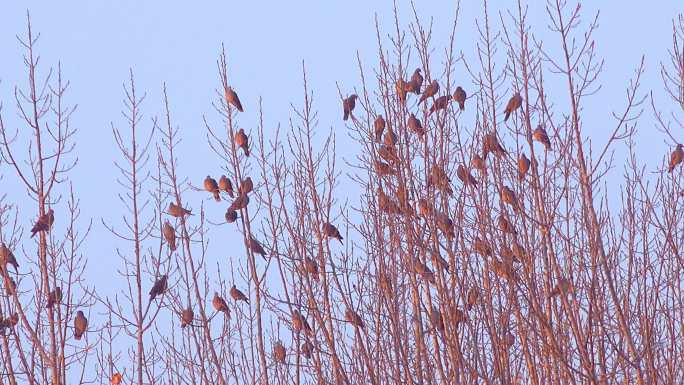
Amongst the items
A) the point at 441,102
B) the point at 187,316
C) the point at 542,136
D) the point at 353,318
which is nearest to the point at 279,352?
the point at 187,316

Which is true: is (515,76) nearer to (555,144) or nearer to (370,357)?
(555,144)

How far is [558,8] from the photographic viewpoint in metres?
7.27

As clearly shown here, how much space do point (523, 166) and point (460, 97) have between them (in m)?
1.14

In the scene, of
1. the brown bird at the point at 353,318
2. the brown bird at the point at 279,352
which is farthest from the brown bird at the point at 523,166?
the brown bird at the point at 279,352

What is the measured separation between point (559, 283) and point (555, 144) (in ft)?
2.92

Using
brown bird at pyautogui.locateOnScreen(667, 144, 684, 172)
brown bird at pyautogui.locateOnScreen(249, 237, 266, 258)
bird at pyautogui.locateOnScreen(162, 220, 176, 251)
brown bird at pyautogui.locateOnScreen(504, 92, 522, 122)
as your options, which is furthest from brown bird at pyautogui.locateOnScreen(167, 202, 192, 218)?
brown bird at pyautogui.locateOnScreen(667, 144, 684, 172)

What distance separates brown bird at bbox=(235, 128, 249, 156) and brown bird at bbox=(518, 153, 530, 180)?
2184 mm

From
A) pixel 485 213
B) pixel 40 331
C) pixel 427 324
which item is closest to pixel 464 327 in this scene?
pixel 427 324

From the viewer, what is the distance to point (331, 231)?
8047 millimetres

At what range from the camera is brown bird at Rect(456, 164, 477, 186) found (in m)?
7.18

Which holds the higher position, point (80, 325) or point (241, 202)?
point (241, 202)

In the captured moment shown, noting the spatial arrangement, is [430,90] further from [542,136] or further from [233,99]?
[233,99]

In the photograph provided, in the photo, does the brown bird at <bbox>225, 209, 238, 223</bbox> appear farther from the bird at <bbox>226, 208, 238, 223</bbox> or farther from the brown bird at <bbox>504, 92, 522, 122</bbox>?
the brown bird at <bbox>504, 92, 522, 122</bbox>

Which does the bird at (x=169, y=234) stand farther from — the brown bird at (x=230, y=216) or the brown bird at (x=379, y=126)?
the brown bird at (x=379, y=126)
